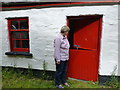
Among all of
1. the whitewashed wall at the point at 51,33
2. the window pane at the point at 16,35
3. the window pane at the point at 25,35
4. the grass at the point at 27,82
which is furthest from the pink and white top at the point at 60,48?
the window pane at the point at 16,35

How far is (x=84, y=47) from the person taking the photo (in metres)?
4.14

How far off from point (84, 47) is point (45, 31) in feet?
4.74

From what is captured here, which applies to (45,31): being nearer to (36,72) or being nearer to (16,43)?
(16,43)

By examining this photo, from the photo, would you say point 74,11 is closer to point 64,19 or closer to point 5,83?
point 64,19

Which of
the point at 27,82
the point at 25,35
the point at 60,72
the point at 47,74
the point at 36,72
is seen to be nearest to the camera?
the point at 60,72

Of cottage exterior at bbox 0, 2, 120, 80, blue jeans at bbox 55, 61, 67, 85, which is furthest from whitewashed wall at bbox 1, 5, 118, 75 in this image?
blue jeans at bbox 55, 61, 67, 85

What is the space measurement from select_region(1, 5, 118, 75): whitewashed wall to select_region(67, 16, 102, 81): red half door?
0.64 ft

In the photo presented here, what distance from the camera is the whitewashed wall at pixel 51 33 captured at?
3688 millimetres

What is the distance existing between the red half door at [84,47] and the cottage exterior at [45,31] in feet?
0.51

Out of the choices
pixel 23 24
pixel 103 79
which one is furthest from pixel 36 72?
pixel 103 79

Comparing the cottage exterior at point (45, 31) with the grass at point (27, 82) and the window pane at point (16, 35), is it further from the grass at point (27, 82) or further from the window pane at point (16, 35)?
the grass at point (27, 82)

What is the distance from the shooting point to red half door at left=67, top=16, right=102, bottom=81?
12.9 feet

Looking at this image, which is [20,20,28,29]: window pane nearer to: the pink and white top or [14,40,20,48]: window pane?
[14,40,20,48]: window pane

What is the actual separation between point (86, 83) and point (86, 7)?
7.88 feet
